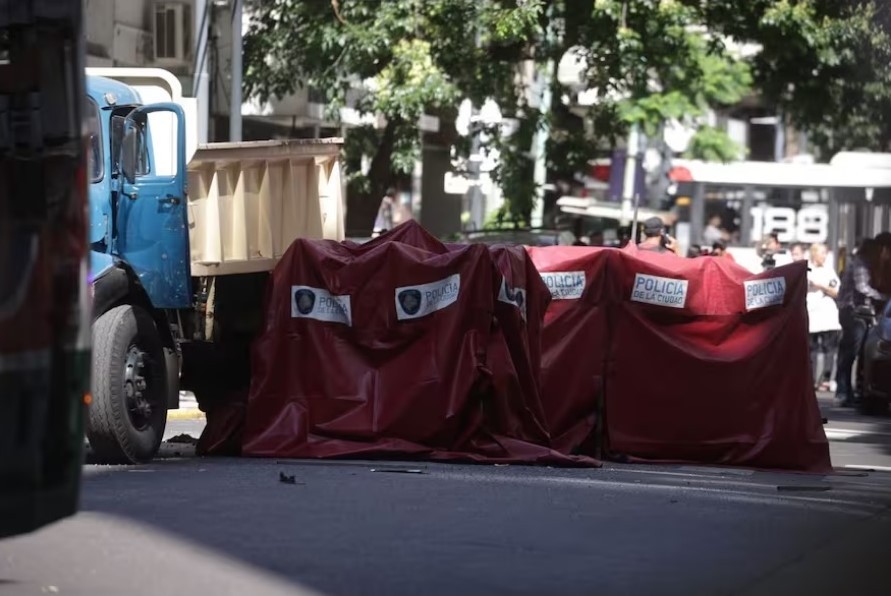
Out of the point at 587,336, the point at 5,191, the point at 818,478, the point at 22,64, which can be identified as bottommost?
the point at 818,478

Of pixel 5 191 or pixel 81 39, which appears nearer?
pixel 5 191

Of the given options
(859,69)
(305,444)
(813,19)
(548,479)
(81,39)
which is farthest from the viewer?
(859,69)

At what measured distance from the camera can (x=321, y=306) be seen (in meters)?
12.7

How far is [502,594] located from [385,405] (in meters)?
5.66

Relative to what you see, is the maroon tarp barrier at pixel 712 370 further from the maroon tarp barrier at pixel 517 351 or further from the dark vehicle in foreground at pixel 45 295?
the dark vehicle in foreground at pixel 45 295

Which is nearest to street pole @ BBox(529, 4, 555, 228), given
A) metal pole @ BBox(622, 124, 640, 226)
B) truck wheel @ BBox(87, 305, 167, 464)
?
metal pole @ BBox(622, 124, 640, 226)

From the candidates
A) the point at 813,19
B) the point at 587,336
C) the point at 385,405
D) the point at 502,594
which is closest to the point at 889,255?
the point at 813,19

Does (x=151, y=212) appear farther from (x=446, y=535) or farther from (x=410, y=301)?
(x=446, y=535)

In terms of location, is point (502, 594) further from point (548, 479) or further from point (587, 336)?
point (587, 336)

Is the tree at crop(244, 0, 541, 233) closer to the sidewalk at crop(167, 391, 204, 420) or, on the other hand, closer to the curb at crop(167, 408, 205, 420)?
the sidewalk at crop(167, 391, 204, 420)

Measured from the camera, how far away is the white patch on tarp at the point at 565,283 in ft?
43.5

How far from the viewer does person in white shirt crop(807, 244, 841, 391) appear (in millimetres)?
24219

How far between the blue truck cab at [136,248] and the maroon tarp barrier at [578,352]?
9.15 feet

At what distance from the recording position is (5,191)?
20.2 feet
